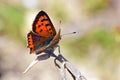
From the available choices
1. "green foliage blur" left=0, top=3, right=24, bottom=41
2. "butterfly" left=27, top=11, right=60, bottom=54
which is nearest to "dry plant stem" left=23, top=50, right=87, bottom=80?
"butterfly" left=27, top=11, right=60, bottom=54

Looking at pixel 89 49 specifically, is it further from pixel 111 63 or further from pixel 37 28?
pixel 37 28

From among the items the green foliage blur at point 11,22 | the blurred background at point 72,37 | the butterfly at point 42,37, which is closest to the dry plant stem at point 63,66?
the butterfly at point 42,37

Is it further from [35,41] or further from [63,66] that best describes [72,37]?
[63,66]

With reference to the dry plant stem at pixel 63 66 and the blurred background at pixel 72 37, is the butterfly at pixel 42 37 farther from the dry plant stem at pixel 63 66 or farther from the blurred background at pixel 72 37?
the blurred background at pixel 72 37

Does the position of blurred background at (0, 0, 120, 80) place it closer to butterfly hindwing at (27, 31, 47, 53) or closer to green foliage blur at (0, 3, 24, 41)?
green foliage blur at (0, 3, 24, 41)

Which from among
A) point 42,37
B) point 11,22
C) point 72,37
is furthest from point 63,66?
point 11,22

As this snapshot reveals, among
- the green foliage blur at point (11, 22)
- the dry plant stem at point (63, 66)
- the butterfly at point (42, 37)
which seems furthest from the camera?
the green foliage blur at point (11, 22)

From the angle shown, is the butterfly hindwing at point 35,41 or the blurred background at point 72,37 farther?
the blurred background at point 72,37

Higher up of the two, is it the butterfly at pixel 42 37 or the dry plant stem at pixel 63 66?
the butterfly at pixel 42 37
